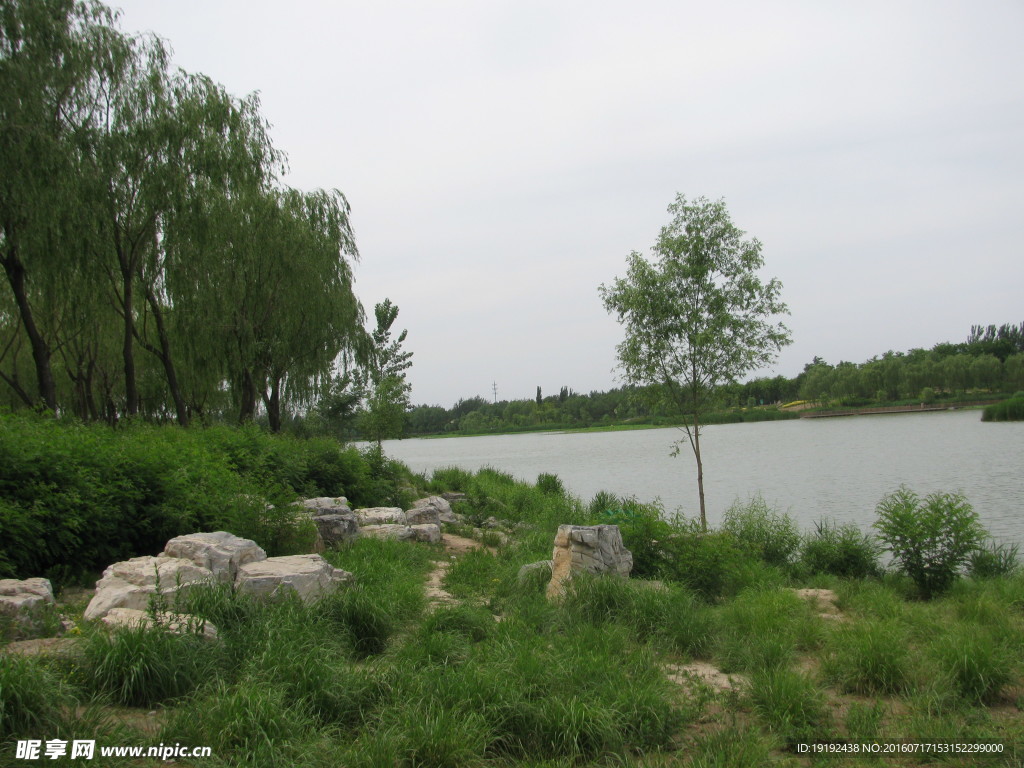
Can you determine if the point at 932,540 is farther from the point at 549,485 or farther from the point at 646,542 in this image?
the point at 549,485

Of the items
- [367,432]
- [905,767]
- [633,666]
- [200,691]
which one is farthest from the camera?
[367,432]

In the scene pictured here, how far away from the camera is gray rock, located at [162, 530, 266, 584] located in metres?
6.20

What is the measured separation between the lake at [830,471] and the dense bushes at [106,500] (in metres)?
12.2

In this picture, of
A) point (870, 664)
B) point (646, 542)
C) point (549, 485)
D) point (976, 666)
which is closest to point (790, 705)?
point (870, 664)

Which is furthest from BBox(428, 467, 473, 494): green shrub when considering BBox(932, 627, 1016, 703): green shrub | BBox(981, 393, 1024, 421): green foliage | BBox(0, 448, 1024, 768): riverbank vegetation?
BBox(981, 393, 1024, 421): green foliage

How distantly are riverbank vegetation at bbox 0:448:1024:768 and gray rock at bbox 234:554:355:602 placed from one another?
0.26 m

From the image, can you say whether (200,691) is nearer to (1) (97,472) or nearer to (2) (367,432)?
(1) (97,472)

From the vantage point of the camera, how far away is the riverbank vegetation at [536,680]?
149 inches

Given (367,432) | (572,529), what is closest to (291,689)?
(572,529)

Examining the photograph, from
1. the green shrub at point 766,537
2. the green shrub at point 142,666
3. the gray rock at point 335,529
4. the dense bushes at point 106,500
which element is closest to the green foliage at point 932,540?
the green shrub at point 766,537

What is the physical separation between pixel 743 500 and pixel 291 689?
57.6ft

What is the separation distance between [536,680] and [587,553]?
3295 mm

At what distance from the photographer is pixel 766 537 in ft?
38.9

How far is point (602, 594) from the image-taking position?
6.75m
